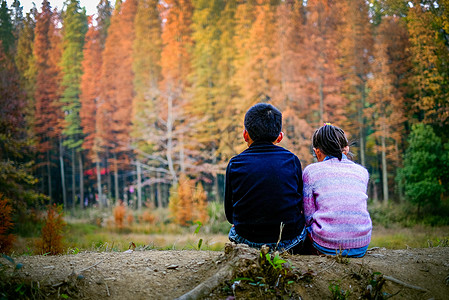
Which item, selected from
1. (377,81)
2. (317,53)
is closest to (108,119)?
(317,53)

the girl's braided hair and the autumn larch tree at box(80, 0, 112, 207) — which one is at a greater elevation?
the autumn larch tree at box(80, 0, 112, 207)

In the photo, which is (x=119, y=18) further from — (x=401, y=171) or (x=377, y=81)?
(x=401, y=171)

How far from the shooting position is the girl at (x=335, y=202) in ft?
8.26

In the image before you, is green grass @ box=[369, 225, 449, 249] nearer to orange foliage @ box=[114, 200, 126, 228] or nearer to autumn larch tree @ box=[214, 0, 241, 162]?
autumn larch tree @ box=[214, 0, 241, 162]

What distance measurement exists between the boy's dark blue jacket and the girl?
0.15 metres

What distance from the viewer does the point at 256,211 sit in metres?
2.45

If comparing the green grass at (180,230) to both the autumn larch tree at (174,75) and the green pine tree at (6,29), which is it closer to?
the autumn larch tree at (174,75)

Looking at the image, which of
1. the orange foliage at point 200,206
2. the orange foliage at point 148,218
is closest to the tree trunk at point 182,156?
the orange foliage at point 200,206

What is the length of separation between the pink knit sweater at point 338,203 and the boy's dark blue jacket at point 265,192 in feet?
0.50

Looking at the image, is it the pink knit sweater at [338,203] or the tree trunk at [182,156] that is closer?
the pink knit sweater at [338,203]

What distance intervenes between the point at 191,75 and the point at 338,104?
4705 millimetres

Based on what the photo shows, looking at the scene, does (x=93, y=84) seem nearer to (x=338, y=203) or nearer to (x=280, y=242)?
(x=280, y=242)

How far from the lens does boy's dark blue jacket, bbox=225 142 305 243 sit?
2.43 metres

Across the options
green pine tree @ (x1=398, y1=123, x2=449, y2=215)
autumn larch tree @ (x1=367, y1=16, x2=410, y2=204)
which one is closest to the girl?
green pine tree @ (x1=398, y1=123, x2=449, y2=215)
